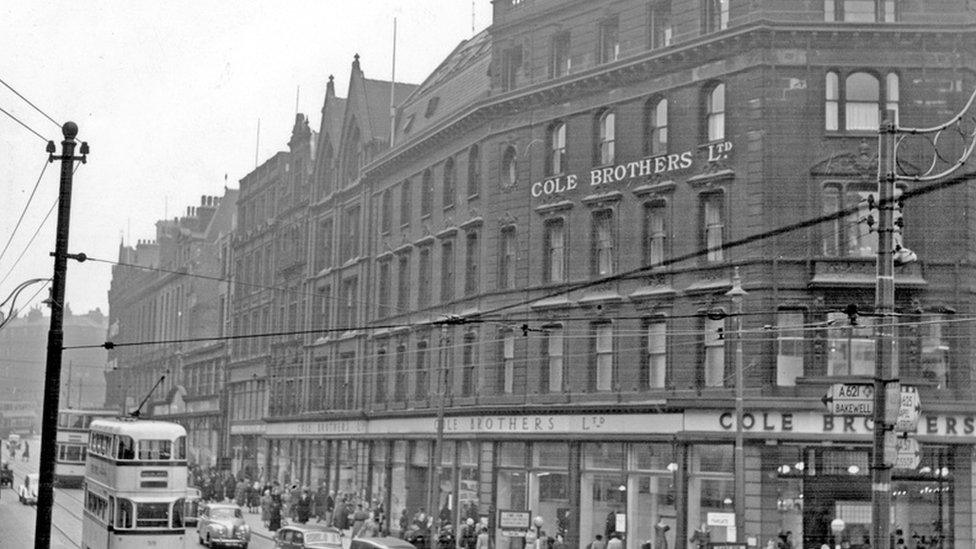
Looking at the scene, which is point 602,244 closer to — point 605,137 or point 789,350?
point 605,137

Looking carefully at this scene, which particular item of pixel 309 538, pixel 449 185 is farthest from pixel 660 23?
pixel 309 538

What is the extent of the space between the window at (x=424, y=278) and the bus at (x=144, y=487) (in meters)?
19.5

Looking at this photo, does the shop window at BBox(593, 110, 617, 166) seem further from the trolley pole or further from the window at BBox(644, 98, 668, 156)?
the trolley pole

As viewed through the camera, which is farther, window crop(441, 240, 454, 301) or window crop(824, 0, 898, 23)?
window crop(441, 240, 454, 301)

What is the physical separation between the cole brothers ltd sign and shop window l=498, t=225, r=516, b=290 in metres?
2.16

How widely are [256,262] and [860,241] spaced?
5205 cm

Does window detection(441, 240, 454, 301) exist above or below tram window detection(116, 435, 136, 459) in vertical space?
above

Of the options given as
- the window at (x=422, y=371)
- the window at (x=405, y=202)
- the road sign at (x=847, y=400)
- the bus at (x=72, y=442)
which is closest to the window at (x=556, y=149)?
the window at (x=422, y=371)

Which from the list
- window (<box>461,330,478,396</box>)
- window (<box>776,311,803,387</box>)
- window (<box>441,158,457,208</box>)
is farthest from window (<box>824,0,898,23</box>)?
window (<box>441,158,457,208</box>)

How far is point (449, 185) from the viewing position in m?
52.8

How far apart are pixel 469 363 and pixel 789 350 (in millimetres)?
15483

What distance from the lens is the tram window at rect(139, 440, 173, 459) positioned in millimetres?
35031

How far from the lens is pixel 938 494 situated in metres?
36.5

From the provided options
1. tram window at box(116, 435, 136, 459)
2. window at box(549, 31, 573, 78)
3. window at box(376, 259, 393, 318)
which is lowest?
tram window at box(116, 435, 136, 459)
